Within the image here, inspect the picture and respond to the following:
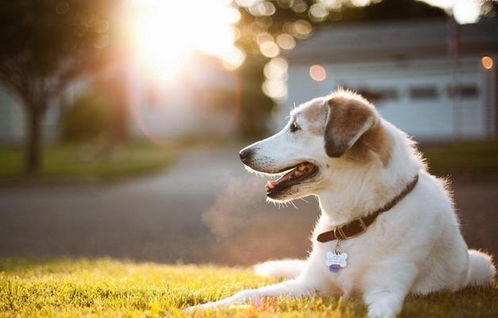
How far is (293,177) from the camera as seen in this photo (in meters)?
4.23

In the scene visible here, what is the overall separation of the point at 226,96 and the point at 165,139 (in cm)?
989

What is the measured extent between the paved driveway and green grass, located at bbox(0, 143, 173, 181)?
1139 mm

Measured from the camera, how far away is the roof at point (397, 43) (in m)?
23.9

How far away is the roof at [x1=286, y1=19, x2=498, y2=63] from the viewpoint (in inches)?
940

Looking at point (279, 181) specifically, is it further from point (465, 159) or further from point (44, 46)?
point (44, 46)

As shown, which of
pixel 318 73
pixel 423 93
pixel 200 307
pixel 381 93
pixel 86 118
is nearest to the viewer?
pixel 200 307

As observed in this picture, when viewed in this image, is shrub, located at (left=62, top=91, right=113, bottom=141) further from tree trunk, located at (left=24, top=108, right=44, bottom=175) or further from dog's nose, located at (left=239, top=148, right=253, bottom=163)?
dog's nose, located at (left=239, top=148, right=253, bottom=163)

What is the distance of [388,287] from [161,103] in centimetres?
3793

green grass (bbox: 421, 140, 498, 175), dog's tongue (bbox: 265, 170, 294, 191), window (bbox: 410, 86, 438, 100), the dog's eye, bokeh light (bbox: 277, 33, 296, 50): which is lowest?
green grass (bbox: 421, 140, 498, 175)

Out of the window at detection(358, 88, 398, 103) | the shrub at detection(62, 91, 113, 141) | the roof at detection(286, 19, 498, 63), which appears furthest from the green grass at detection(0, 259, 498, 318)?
the shrub at detection(62, 91, 113, 141)

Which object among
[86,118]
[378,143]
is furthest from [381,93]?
[378,143]

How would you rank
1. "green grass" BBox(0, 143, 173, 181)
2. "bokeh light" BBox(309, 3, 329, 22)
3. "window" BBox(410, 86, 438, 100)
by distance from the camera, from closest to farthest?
"green grass" BBox(0, 143, 173, 181) < "window" BBox(410, 86, 438, 100) < "bokeh light" BBox(309, 3, 329, 22)

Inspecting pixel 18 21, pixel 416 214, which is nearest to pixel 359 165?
pixel 416 214

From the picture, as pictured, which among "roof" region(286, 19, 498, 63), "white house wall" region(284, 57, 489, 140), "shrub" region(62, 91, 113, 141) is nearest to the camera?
"roof" region(286, 19, 498, 63)
